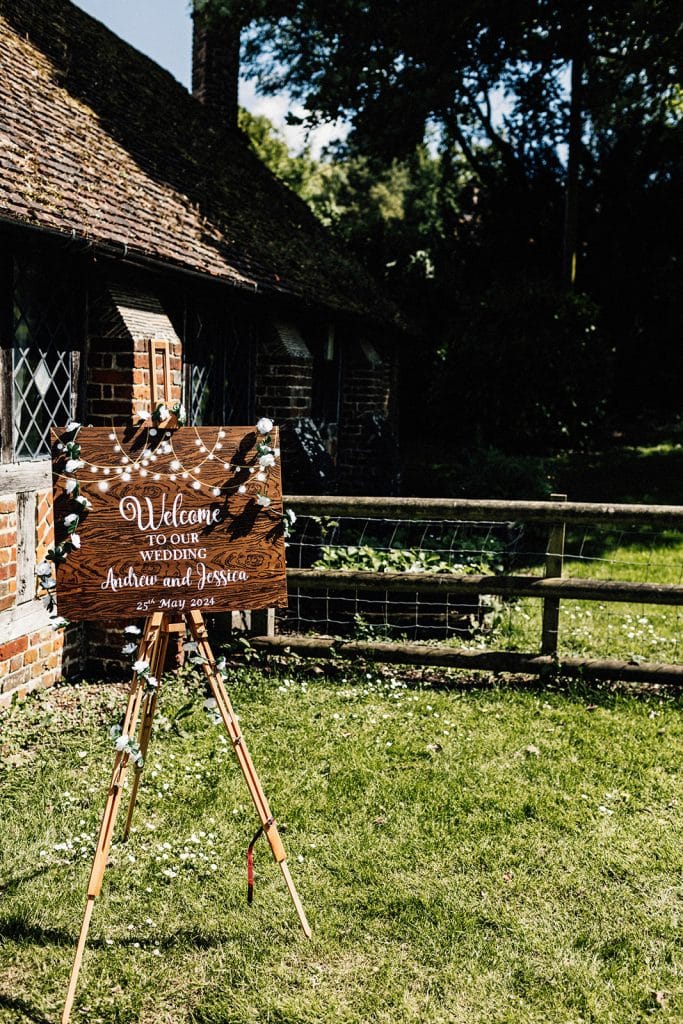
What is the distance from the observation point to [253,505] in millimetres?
3879

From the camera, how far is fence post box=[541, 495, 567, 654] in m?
6.52

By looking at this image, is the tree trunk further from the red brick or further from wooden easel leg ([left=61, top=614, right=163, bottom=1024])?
wooden easel leg ([left=61, top=614, right=163, bottom=1024])

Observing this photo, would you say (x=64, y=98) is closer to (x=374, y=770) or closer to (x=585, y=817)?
(x=374, y=770)

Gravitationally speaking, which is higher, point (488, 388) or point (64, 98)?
point (64, 98)

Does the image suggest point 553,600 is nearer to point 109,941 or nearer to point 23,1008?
point 109,941

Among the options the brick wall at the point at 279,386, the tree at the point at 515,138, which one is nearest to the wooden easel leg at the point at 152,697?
the brick wall at the point at 279,386

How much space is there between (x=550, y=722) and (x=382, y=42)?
12.2 m

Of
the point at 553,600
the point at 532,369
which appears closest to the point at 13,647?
the point at 553,600

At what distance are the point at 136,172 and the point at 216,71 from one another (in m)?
7.55

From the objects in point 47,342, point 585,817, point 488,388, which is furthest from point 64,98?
point 488,388

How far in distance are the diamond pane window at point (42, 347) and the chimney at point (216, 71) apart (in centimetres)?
922

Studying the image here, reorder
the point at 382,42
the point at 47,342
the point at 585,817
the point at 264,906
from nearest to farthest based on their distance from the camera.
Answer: the point at 264,906 < the point at 585,817 < the point at 47,342 < the point at 382,42

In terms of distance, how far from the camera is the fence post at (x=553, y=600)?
6.52m

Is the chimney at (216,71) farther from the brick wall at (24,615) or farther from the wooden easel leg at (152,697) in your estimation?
the wooden easel leg at (152,697)
